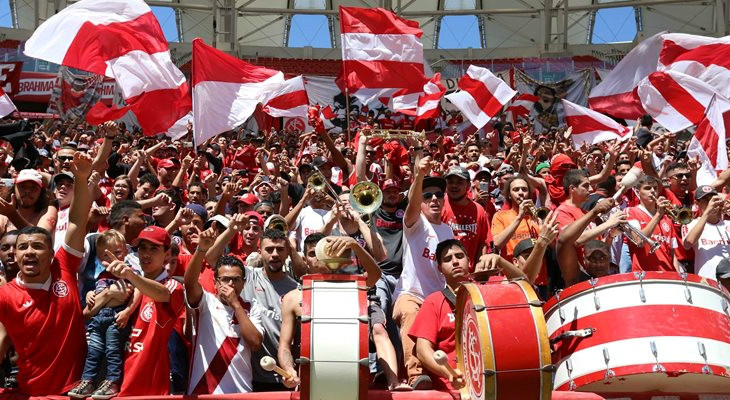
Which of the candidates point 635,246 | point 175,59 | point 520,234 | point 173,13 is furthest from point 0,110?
point 173,13

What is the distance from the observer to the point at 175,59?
29281 mm

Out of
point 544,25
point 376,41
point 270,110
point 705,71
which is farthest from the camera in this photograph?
point 544,25

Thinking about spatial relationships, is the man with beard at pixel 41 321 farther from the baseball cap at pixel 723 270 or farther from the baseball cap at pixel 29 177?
the baseball cap at pixel 723 270

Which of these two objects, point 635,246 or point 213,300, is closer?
point 213,300

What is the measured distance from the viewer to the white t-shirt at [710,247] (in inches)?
309

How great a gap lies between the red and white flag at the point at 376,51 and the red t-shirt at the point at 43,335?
675 cm

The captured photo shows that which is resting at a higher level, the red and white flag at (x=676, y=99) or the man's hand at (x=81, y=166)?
the red and white flag at (x=676, y=99)

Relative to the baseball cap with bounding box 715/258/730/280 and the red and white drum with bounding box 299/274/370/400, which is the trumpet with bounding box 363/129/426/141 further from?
the red and white drum with bounding box 299/274/370/400

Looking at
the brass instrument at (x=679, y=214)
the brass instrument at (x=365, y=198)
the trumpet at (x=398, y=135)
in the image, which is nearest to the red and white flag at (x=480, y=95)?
the trumpet at (x=398, y=135)

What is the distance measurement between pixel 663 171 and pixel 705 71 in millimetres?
1800

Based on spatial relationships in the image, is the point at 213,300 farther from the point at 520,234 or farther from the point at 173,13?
the point at 173,13

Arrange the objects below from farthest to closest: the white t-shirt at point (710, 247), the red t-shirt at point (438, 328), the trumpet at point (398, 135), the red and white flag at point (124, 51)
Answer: the trumpet at point (398, 135)
the red and white flag at point (124, 51)
the white t-shirt at point (710, 247)
the red t-shirt at point (438, 328)

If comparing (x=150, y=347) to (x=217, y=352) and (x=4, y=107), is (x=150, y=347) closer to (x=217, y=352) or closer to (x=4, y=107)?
(x=217, y=352)

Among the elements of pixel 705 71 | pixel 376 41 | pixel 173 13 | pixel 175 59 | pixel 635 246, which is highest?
pixel 173 13
